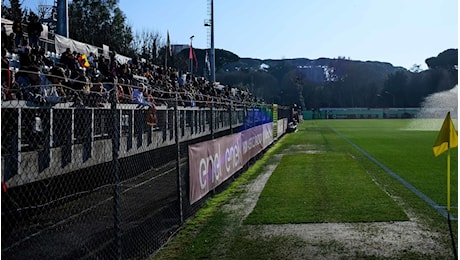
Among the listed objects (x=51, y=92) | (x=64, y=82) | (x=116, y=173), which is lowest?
(x=116, y=173)

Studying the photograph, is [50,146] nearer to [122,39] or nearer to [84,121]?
[84,121]

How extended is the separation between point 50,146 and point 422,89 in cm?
12748

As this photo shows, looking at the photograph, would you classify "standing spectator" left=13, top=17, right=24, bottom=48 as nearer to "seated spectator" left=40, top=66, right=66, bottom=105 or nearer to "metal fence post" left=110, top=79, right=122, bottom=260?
"seated spectator" left=40, top=66, right=66, bottom=105

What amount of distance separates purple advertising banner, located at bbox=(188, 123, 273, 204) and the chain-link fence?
0.19 m

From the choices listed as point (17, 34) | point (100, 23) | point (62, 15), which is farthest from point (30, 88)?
point (100, 23)

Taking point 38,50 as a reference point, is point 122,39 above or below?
above

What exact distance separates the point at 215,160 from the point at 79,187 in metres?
2.68

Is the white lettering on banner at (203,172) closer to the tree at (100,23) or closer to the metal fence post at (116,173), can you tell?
the metal fence post at (116,173)

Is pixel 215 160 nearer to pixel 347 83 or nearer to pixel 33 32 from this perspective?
pixel 33 32

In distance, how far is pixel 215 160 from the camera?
11078mm

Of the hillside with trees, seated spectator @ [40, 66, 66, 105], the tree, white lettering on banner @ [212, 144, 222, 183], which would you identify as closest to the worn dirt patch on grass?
white lettering on banner @ [212, 144, 222, 183]

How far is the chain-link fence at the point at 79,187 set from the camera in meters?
7.12

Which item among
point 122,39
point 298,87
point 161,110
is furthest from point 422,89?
point 161,110

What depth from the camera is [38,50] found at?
1420 centimetres
